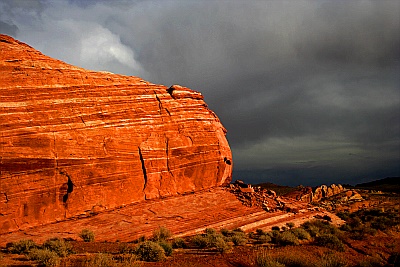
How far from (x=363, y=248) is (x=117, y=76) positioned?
74.2 ft

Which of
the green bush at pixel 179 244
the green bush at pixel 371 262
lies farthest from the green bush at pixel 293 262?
the green bush at pixel 179 244

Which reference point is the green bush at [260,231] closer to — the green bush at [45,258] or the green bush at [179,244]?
the green bush at [179,244]

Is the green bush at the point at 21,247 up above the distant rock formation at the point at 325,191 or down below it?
above

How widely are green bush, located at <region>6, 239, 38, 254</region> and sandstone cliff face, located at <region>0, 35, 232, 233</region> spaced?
10.6ft

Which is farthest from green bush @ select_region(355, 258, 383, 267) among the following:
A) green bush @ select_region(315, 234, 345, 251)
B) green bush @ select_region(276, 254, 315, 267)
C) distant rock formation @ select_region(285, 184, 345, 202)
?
distant rock formation @ select_region(285, 184, 345, 202)

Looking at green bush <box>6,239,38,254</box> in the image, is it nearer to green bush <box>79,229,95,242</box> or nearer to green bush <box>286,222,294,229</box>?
green bush <box>79,229,95,242</box>

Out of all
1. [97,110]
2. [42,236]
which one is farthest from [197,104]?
[42,236]

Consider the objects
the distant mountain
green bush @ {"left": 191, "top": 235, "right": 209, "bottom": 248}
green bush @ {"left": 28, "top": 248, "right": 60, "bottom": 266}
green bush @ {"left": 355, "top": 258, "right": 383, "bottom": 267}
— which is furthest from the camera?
the distant mountain

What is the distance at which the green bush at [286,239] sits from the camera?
1962 cm

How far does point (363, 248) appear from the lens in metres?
20.7

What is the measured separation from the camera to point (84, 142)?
2150cm

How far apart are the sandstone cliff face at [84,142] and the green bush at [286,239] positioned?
8837 mm

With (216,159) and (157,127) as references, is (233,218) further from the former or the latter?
(157,127)

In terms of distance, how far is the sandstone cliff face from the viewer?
1952 centimetres
